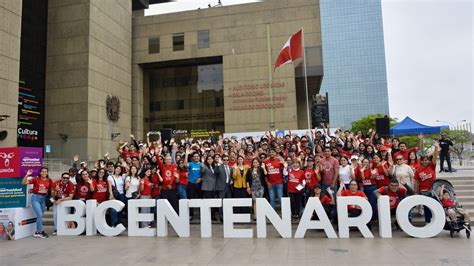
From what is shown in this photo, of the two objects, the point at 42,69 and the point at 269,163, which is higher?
the point at 42,69

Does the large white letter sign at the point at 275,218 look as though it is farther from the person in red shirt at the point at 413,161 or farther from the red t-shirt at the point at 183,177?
the person in red shirt at the point at 413,161

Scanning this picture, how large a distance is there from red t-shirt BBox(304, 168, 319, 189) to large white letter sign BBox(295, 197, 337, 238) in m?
1.30

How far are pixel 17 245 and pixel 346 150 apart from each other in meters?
9.94

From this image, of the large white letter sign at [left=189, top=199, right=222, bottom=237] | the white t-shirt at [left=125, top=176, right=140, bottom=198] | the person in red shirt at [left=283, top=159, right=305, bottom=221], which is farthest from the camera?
the white t-shirt at [left=125, top=176, right=140, bottom=198]

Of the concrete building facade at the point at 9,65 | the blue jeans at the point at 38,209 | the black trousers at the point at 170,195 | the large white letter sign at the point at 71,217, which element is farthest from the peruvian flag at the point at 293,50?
the concrete building facade at the point at 9,65

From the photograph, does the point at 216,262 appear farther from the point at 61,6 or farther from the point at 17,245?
the point at 61,6

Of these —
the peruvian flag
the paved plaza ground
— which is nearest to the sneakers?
the paved plaza ground

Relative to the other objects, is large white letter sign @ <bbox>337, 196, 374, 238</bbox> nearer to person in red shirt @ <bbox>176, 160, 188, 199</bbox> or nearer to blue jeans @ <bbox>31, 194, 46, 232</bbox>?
person in red shirt @ <bbox>176, 160, 188, 199</bbox>

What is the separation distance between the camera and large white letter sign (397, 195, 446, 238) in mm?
6941

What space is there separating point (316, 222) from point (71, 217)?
6232 millimetres

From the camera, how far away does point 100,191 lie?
877 cm

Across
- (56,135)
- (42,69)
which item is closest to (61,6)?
(42,69)

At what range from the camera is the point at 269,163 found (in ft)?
29.5

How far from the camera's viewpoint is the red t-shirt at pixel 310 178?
8586mm
